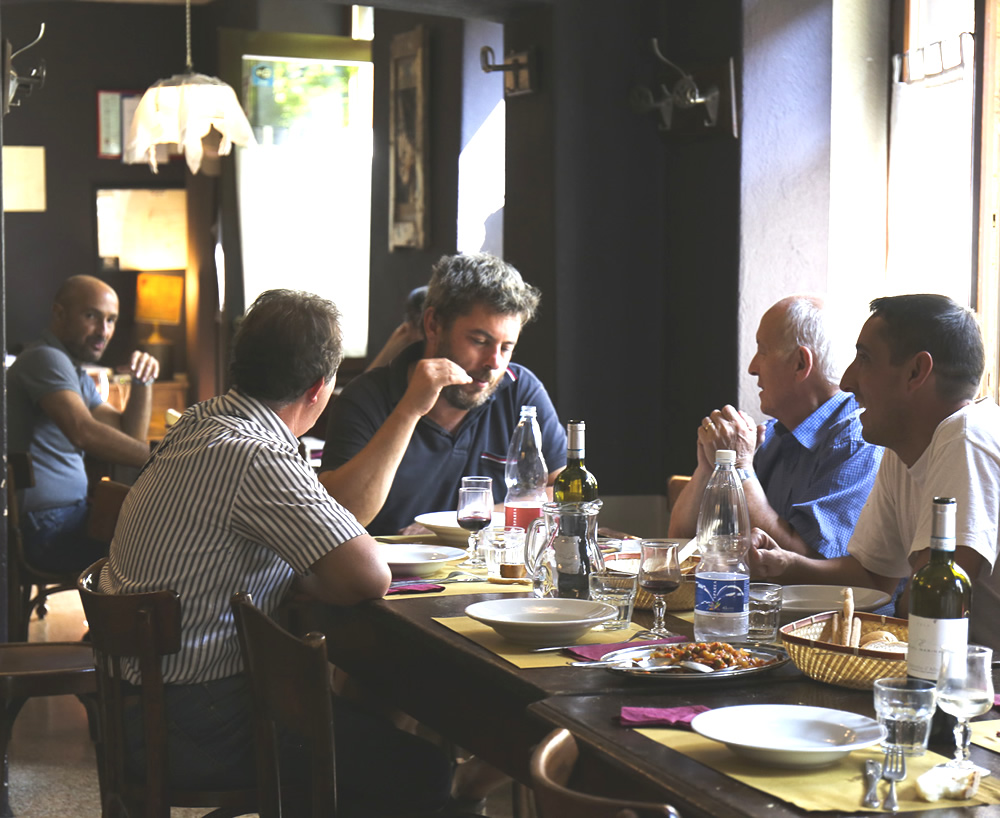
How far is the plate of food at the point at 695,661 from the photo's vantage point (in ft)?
5.34

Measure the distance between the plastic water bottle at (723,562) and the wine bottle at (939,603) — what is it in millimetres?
446

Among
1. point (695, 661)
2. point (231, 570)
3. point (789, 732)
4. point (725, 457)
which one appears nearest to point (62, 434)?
point (231, 570)

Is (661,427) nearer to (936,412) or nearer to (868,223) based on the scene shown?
(868,223)

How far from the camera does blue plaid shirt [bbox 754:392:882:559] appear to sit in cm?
271

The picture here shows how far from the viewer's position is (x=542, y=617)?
1955 mm

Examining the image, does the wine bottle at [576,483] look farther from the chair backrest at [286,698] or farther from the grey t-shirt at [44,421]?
the grey t-shirt at [44,421]

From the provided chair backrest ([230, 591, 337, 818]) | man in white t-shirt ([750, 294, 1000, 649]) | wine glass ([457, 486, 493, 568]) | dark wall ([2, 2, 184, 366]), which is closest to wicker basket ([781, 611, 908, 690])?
man in white t-shirt ([750, 294, 1000, 649])

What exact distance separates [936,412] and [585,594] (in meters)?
0.72

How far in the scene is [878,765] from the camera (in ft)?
4.19

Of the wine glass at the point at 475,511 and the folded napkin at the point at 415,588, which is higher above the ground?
the wine glass at the point at 475,511

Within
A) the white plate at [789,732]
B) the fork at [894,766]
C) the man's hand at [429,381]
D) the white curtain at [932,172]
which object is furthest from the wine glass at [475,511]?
the white curtain at [932,172]

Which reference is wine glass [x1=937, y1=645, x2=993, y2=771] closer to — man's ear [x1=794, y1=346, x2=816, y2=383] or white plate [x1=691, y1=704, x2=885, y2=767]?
white plate [x1=691, y1=704, x2=885, y2=767]

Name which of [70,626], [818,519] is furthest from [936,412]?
[70,626]

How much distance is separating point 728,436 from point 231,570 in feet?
3.76
